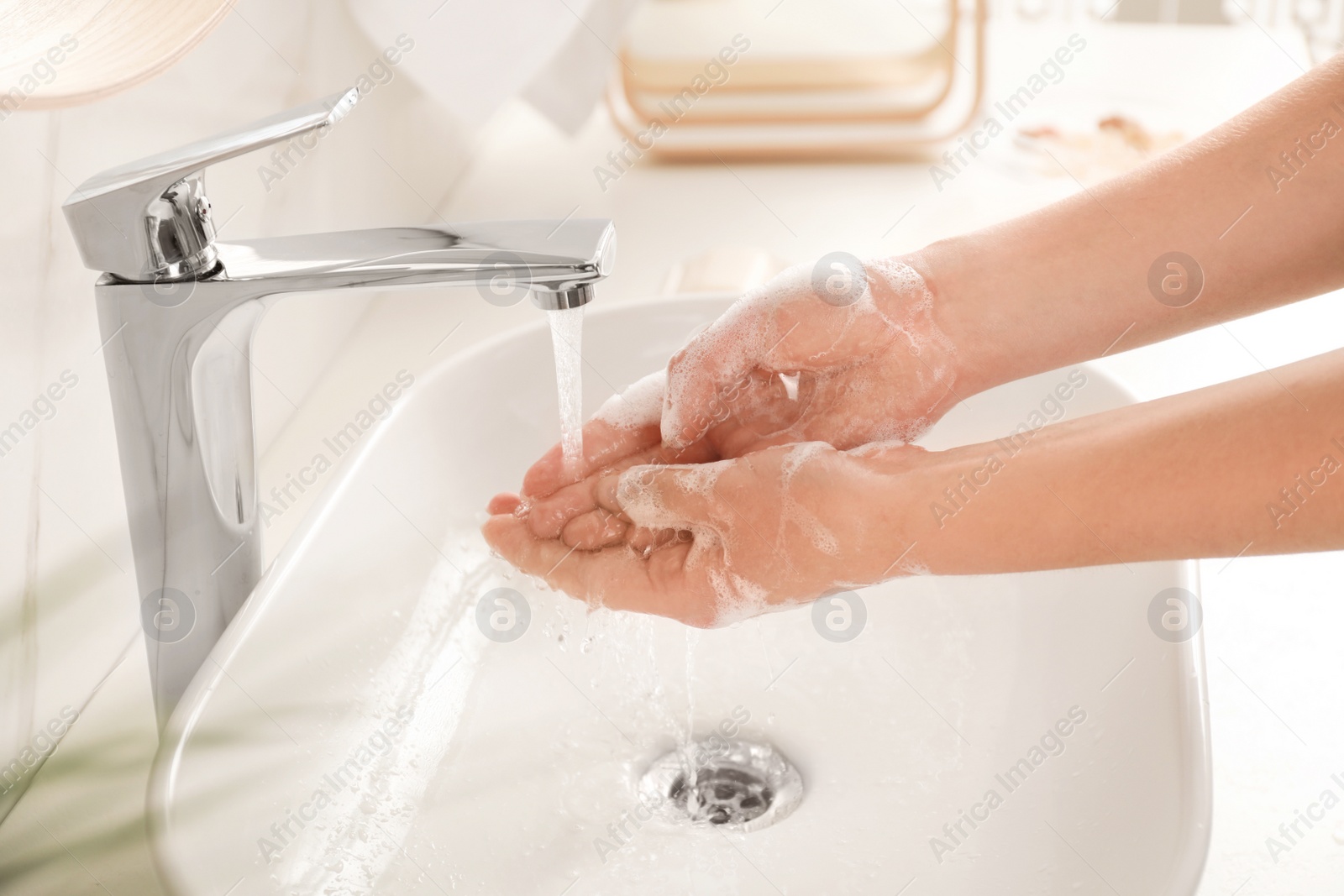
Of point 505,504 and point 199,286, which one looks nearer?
point 199,286

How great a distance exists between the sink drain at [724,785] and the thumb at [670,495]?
0.43 ft

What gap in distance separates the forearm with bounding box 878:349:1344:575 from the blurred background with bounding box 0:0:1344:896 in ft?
0.59

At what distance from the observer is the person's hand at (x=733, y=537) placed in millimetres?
563

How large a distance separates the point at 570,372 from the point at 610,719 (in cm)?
22

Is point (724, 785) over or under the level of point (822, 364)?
under

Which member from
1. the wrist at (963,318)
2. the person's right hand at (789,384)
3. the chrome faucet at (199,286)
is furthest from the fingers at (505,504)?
the wrist at (963,318)

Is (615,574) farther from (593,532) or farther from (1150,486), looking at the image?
(1150,486)

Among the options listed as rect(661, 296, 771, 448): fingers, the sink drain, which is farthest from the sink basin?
rect(661, 296, 771, 448): fingers

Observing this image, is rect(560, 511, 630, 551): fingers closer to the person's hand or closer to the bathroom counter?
the person's hand

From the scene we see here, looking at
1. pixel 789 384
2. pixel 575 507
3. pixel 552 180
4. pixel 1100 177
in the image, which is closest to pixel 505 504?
pixel 575 507

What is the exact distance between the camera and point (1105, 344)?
0.68 metres

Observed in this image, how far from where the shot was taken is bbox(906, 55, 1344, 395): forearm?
608 millimetres

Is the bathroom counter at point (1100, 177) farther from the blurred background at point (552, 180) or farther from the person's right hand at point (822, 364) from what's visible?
the person's right hand at point (822, 364)

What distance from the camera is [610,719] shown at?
2.18 feet
